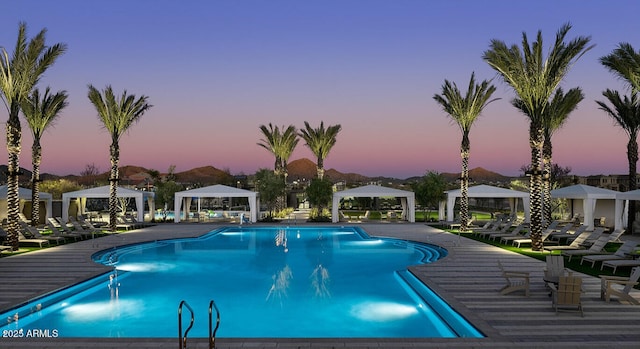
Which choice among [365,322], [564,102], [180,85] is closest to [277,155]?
[180,85]

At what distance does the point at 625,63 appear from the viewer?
17.9 metres

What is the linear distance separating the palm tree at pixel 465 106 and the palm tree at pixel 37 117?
18.4 m

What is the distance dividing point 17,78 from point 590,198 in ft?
77.2

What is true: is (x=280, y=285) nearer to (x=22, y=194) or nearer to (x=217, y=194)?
(x=217, y=194)

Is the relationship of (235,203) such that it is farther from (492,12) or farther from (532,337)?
(532,337)

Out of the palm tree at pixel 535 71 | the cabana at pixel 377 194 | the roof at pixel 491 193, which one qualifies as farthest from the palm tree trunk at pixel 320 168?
the palm tree at pixel 535 71

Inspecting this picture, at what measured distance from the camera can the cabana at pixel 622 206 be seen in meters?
19.4

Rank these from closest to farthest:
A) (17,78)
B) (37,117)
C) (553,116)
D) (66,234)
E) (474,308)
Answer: (474,308)
(17,78)
(66,234)
(37,117)
(553,116)

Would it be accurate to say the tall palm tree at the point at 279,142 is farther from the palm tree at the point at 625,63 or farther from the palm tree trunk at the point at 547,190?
the palm tree at the point at 625,63

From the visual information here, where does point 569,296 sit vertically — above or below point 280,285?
above

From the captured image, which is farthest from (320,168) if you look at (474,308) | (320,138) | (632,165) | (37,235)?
(474,308)

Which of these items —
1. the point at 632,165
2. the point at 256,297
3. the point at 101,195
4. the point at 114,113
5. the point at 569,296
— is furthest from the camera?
the point at 101,195

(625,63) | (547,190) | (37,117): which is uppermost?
(625,63)

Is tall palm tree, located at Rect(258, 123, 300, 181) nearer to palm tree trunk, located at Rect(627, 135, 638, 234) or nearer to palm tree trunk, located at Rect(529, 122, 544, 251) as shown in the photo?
palm tree trunk, located at Rect(627, 135, 638, 234)
